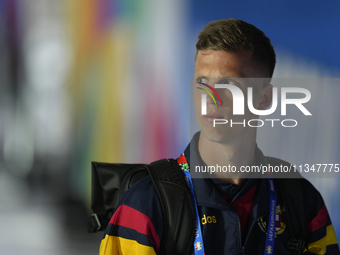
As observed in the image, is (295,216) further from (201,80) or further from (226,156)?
(201,80)

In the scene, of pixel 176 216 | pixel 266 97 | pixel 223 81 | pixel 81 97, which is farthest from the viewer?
pixel 81 97

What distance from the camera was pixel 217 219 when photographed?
103 centimetres

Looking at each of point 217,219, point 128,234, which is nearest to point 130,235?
point 128,234

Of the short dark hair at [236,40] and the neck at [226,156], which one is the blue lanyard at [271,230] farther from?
the short dark hair at [236,40]

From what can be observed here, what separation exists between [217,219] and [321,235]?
1.28 feet

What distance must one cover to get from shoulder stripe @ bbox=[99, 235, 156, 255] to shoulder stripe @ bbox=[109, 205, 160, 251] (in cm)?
4

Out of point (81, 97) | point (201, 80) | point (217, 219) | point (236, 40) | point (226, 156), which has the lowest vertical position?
point (217, 219)

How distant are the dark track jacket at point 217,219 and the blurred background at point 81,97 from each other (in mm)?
934

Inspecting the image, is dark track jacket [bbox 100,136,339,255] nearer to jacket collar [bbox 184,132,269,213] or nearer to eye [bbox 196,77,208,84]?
jacket collar [bbox 184,132,269,213]

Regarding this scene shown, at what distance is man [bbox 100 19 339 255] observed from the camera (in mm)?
992

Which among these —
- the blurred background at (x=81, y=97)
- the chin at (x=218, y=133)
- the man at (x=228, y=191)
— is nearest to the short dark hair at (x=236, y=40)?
the man at (x=228, y=191)

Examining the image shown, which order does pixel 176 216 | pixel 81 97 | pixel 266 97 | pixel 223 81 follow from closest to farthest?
pixel 176 216
pixel 223 81
pixel 266 97
pixel 81 97

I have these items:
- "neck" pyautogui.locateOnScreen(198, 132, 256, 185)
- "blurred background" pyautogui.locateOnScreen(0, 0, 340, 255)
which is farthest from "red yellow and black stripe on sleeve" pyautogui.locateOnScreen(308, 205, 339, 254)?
"blurred background" pyautogui.locateOnScreen(0, 0, 340, 255)

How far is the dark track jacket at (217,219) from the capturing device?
97 centimetres
